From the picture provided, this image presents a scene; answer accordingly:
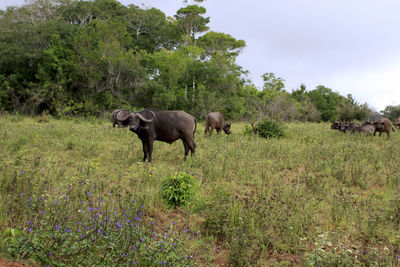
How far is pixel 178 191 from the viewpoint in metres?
4.96

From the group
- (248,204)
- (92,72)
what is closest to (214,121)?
(248,204)

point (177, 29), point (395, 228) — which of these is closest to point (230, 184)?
point (395, 228)

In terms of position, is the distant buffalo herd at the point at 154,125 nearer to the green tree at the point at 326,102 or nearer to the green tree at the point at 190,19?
the green tree at the point at 190,19

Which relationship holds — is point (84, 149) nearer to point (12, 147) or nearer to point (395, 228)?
point (12, 147)

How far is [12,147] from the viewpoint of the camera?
28.0 feet

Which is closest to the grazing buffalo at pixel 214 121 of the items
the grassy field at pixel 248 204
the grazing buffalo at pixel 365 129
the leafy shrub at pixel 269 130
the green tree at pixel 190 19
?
the leafy shrub at pixel 269 130

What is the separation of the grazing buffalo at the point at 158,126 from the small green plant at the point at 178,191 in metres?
2.97

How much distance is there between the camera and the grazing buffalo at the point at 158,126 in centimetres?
796

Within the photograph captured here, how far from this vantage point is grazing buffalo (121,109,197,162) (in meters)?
7.96

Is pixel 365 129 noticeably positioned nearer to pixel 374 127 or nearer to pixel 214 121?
pixel 374 127

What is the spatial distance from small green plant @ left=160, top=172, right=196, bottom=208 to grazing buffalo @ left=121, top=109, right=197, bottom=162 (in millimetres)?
2970

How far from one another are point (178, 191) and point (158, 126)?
3686 millimetres

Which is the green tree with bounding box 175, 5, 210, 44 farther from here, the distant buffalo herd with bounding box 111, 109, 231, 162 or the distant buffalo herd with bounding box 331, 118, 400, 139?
the distant buffalo herd with bounding box 111, 109, 231, 162

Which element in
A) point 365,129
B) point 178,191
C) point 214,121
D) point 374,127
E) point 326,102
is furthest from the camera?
point 326,102
